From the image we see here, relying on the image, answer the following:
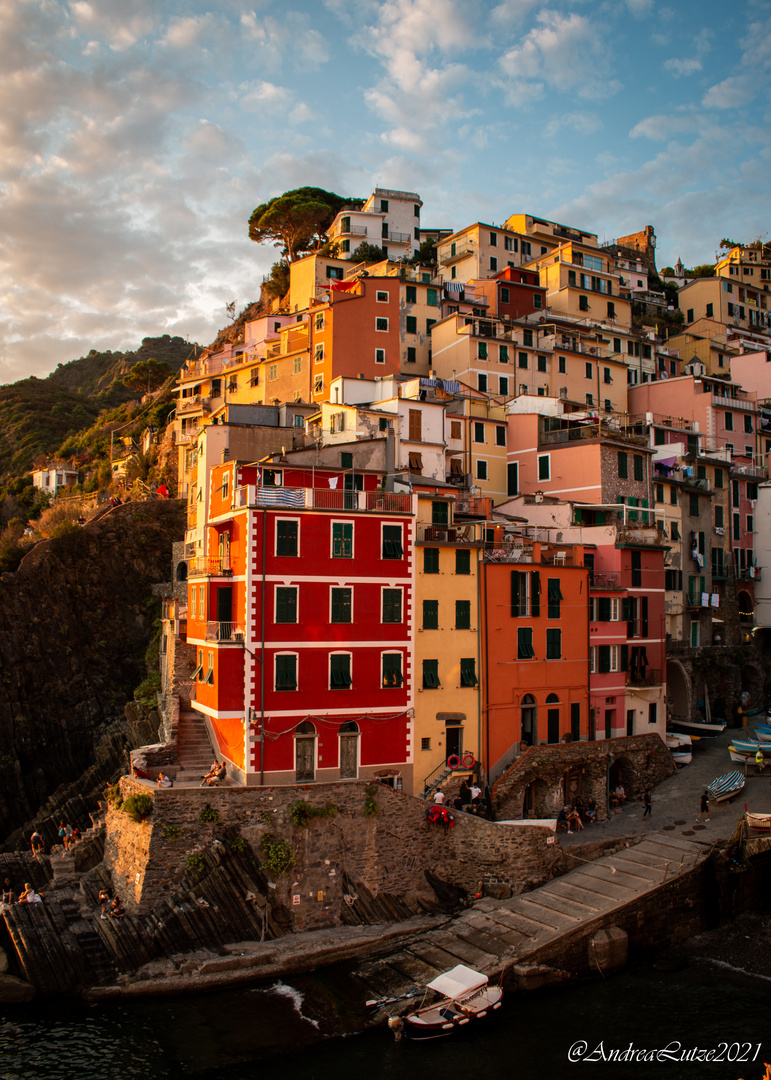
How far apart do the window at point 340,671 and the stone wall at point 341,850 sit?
4.16 m

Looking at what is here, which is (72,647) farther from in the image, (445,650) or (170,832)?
(445,650)

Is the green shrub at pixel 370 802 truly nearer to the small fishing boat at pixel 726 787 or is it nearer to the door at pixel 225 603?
the door at pixel 225 603

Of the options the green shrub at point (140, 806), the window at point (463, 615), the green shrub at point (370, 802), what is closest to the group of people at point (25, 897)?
the green shrub at point (140, 806)

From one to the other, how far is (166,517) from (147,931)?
3635 cm

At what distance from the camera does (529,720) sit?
134ft

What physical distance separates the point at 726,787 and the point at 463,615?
15.5m

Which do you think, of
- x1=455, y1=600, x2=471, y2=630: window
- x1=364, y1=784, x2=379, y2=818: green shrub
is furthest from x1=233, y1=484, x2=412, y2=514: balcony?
x1=364, y1=784, x2=379, y2=818: green shrub

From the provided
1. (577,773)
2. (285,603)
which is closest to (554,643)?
(577,773)

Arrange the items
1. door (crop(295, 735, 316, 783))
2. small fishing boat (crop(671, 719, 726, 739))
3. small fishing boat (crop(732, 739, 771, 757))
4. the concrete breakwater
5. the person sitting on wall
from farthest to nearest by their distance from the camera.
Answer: small fishing boat (crop(671, 719, 726, 739)) → small fishing boat (crop(732, 739, 771, 757)) → door (crop(295, 735, 316, 783)) → the person sitting on wall → the concrete breakwater

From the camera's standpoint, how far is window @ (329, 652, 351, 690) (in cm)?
3512

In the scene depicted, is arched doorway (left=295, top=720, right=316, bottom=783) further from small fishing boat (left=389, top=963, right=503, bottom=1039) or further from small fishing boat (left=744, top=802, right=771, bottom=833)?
small fishing boat (left=744, top=802, right=771, bottom=833)

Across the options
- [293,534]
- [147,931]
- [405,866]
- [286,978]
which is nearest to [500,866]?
[405,866]

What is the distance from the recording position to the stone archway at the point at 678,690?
53.2 m

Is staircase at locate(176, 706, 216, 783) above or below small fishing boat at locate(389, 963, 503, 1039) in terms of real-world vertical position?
above
